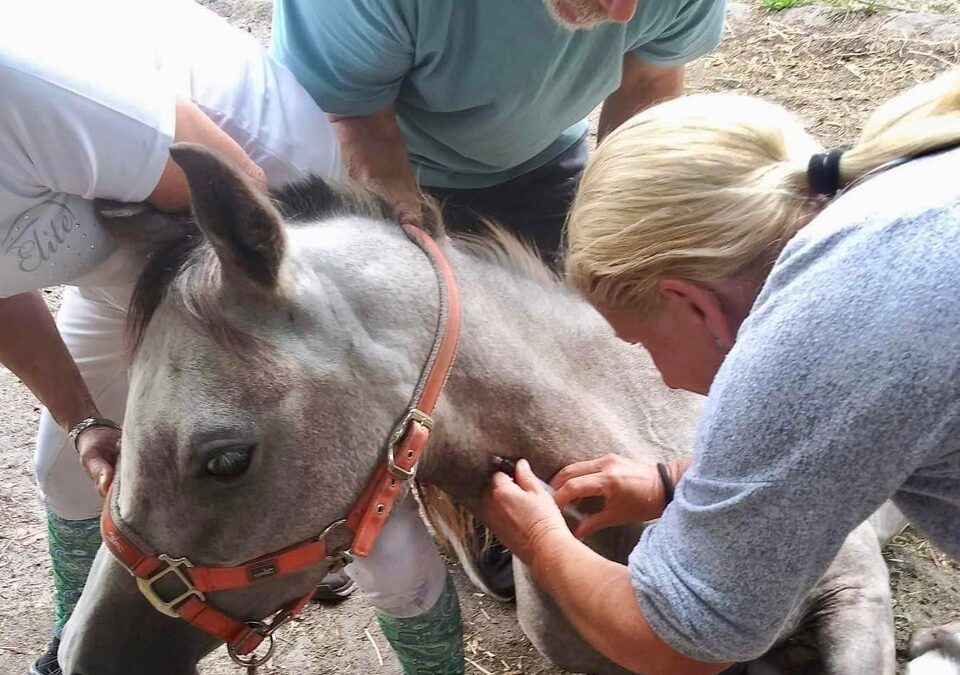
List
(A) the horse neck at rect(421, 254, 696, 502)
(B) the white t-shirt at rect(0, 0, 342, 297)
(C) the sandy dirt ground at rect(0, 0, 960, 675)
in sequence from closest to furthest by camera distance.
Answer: (B) the white t-shirt at rect(0, 0, 342, 297) < (A) the horse neck at rect(421, 254, 696, 502) < (C) the sandy dirt ground at rect(0, 0, 960, 675)

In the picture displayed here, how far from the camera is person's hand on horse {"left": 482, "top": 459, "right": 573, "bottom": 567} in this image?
1.55 meters

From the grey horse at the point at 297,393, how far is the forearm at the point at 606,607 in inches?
9.1

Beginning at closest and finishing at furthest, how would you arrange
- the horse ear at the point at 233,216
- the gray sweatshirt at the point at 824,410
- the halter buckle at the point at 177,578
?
the gray sweatshirt at the point at 824,410 < the horse ear at the point at 233,216 < the halter buckle at the point at 177,578

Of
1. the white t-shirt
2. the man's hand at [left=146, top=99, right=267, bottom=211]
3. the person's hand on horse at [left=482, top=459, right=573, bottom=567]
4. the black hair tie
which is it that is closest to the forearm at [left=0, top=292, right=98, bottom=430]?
the white t-shirt

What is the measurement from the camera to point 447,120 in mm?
2229

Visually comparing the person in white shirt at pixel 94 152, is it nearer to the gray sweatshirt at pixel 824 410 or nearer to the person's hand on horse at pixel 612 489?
the person's hand on horse at pixel 612 489

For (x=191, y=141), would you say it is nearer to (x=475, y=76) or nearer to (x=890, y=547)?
(x=475, y=76)

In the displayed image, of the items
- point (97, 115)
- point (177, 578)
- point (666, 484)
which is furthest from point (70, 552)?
point (666, 484)

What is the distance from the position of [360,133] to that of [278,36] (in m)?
0.34

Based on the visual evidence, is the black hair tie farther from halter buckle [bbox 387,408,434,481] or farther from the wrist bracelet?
the wrist bracelet

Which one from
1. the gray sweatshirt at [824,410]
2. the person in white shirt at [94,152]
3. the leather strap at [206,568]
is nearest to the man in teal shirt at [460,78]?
the person in white shirt at [94,152]

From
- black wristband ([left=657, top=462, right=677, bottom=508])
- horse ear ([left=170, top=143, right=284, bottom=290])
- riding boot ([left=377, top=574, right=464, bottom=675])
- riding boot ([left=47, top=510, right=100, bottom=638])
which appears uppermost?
horse ear ([left=170, top=143, right=284, bottom=290])

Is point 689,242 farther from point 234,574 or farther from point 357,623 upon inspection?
point 357,623

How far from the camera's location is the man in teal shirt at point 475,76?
1.93 m
